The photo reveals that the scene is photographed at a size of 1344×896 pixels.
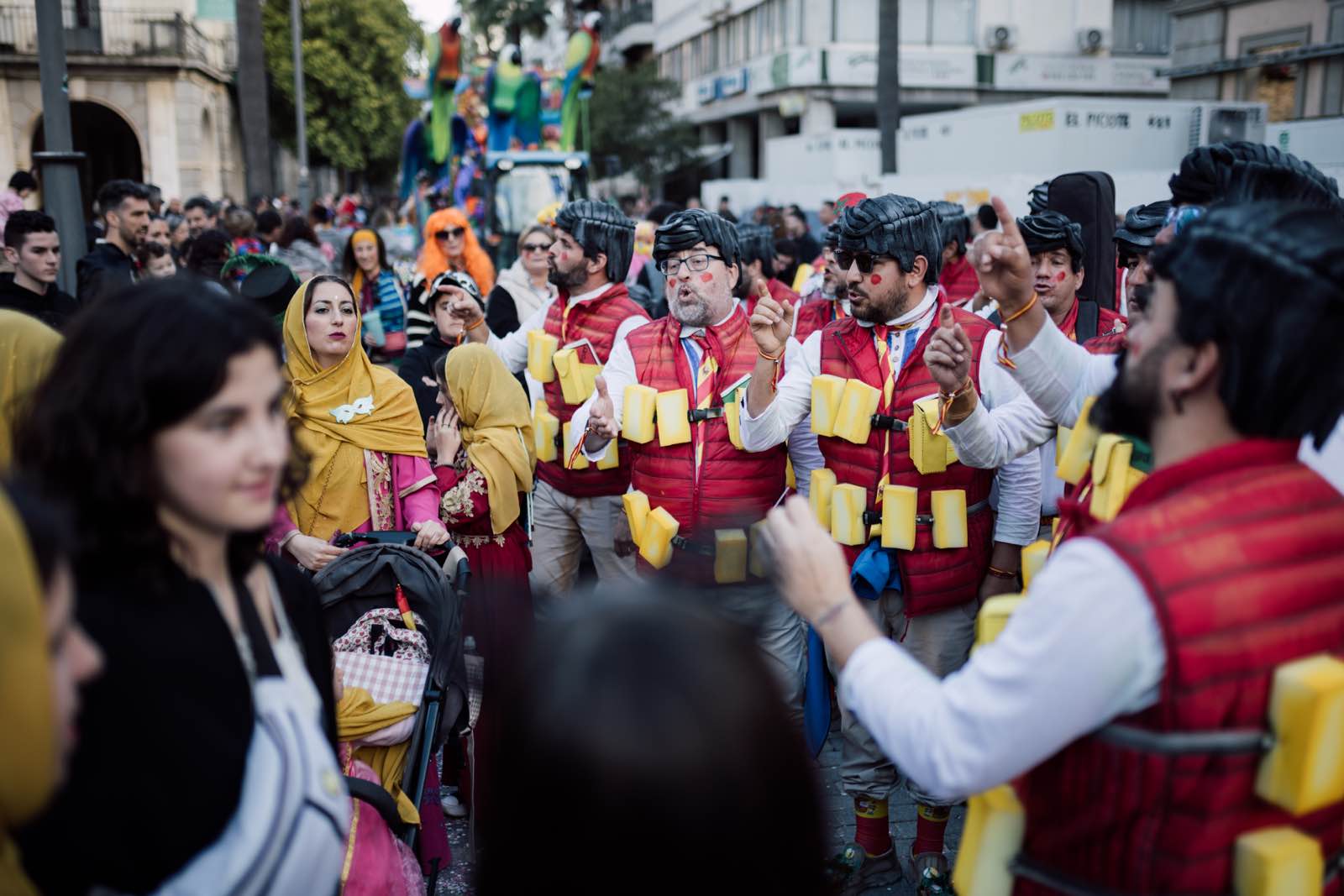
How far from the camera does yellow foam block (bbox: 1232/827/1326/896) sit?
169cm

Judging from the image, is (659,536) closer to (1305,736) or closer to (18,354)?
(18,354)

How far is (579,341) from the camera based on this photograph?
18.2 ft

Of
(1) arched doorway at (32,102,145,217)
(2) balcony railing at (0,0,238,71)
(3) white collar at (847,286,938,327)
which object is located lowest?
(3) white collar at (847,286,938,327)

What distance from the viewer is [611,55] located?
176 ft

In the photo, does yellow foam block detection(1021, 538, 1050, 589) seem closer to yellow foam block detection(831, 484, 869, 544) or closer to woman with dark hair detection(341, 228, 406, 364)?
yellow foam block detection(831, 484, 869, 544)

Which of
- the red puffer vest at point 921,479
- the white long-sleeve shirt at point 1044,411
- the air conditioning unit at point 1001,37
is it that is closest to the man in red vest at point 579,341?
the red puffer vest at point 921,479

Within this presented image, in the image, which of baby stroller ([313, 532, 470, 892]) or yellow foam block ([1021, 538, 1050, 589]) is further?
baby stroller ([313, 532, 470, 892])

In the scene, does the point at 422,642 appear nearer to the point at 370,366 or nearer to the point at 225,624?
the point at 370,366

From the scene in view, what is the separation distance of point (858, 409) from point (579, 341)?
2.14 meters

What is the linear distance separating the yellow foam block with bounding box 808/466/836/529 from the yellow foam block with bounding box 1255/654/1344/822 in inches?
88.2

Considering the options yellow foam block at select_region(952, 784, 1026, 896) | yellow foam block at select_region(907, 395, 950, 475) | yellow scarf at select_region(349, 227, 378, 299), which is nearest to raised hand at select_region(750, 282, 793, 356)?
yellow foam block at select_region(907, 395, 950, 475)

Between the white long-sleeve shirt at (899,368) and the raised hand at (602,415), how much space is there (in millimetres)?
523

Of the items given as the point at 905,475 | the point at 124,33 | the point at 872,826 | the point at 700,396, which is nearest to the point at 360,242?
the point at 700,396

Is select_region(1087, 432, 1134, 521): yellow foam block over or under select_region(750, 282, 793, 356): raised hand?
under
